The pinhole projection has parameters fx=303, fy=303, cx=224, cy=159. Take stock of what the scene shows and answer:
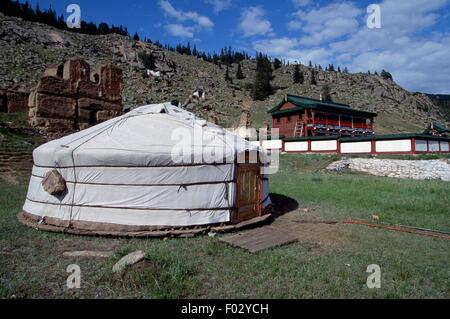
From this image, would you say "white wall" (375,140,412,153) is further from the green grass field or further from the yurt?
the yurt

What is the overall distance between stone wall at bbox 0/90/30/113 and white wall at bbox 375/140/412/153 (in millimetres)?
21683

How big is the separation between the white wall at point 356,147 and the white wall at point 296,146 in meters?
2.82

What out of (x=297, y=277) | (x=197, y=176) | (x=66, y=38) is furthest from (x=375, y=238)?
(x=66, y=38)

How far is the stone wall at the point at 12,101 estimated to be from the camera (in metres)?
17.3

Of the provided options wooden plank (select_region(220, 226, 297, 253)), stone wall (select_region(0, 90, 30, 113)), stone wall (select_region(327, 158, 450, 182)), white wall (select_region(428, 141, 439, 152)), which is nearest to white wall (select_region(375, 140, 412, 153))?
stone wall (select_region(327, 158, 450, 182))

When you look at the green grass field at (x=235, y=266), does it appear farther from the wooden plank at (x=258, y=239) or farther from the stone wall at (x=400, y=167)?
the stone wall at (x=400, y=167)

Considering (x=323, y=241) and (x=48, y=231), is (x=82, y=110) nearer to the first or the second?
(x=48, y=231)

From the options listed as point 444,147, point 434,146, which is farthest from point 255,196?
point 444,147

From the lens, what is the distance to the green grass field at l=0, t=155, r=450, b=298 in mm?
3445

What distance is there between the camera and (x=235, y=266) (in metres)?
4.16

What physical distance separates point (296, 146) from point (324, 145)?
7.29 feet

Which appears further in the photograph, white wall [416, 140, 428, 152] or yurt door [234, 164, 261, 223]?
white wall [416, 140, 428, 152]

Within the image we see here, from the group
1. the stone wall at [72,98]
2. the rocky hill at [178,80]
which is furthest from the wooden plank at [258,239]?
the rocky hill at [178,80]

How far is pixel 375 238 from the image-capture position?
5.60m
